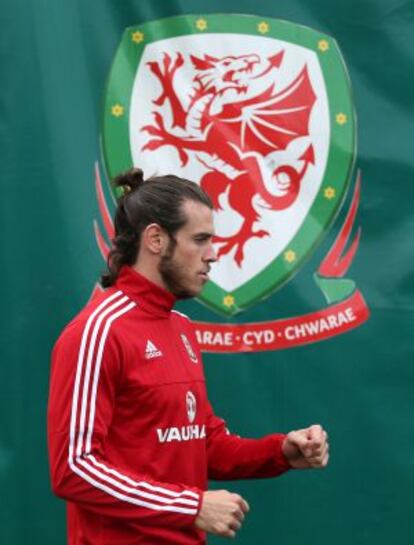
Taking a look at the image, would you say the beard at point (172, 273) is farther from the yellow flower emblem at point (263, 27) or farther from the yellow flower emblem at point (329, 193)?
the yellow flower emblem at point (263, 27)

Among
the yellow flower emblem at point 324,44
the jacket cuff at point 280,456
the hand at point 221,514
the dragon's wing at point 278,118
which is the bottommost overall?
the hand at point 221,514

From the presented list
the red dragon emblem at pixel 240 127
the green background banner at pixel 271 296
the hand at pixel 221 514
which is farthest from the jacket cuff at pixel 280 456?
the red dragon emblem at pixel 240 127

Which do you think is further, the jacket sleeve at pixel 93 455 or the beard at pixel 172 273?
the beard at pixel 172 273

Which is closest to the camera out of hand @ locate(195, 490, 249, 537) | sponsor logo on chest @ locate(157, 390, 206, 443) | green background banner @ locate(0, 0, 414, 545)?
hand @ locate(195, 490, 249, 537)

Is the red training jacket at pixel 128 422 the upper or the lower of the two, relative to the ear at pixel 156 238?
lower

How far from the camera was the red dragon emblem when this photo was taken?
354 cm

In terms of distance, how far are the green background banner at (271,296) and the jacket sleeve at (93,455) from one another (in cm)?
120

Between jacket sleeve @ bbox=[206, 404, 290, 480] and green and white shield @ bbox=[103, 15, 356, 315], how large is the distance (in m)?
0.83

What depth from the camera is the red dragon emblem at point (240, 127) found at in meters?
3.54

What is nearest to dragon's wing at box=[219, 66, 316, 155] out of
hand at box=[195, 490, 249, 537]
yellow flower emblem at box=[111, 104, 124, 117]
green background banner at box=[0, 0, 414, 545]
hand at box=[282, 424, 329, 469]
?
green background banner at box=[0, 0, 414, 545]

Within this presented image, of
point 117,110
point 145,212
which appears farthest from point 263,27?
point 145,212

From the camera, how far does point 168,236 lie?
2.51m

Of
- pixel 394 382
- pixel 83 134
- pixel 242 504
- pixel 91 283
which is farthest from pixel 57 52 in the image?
pixel 242 504

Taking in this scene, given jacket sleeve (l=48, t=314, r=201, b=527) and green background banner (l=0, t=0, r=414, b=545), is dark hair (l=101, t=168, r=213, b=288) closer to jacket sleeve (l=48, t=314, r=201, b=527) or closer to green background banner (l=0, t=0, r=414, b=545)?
jacket sleeve (l=48, t=314, r=201, b=527)
